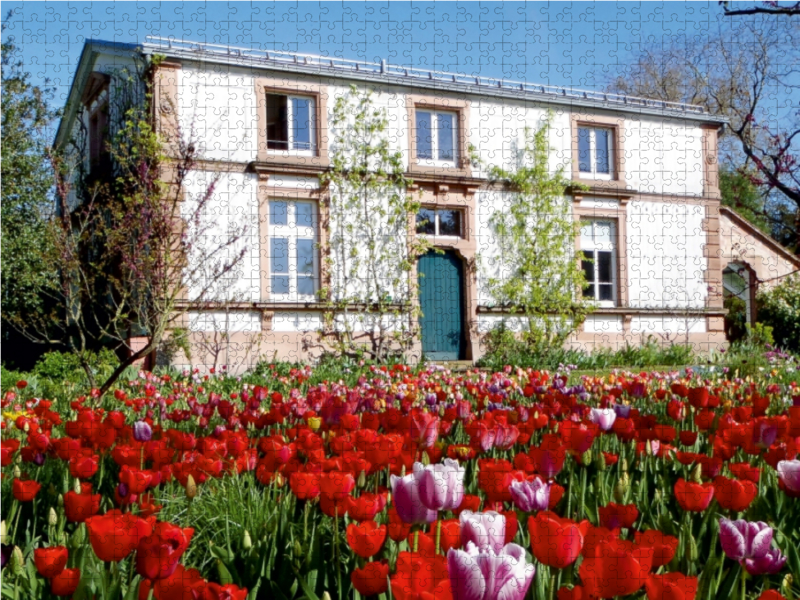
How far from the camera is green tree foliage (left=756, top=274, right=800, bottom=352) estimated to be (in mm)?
21828

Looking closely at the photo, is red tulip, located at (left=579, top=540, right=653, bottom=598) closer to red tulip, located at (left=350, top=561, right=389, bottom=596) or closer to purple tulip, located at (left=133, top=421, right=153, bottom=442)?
red tulip, located at (left=350, top=561, right=389, bottom=596)

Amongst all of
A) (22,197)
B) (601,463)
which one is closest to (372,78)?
(22,197)

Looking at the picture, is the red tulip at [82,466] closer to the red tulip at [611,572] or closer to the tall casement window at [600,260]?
the red tulip at [611,572]

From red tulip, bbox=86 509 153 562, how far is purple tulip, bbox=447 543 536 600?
723mm

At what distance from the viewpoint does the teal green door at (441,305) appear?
16.4 metres

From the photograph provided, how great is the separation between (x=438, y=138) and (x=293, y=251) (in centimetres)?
418

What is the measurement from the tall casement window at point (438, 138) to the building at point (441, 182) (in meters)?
0.03

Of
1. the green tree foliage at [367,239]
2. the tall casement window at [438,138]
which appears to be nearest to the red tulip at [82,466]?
the green tree foliage at [367,239]

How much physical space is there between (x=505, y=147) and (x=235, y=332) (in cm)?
679

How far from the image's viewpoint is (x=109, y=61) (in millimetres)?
15195

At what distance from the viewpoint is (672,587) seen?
1.36 m

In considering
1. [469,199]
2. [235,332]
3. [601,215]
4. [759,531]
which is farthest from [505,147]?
[759,531]

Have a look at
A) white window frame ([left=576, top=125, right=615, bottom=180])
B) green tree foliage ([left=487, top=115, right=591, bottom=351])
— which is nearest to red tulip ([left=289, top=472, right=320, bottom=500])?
green tree foliage ([left=487, top=115, right=591, bottom=351])

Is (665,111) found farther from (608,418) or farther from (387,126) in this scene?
(608,418)
